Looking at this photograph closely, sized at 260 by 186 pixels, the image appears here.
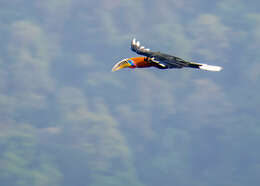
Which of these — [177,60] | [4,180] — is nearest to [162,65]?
[177,60]

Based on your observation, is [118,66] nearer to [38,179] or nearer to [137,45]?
[137,45]

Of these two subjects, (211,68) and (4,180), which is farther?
(4,180)

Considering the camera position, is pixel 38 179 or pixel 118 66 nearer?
pixel 118 66

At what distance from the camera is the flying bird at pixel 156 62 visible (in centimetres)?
4666

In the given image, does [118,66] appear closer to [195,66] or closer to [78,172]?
[195,66]

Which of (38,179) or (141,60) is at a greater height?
(38,179)

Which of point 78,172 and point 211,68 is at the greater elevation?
point 78,172

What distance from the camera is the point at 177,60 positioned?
46.5 meters

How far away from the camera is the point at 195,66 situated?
4703 centimetres

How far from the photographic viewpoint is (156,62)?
4784cm

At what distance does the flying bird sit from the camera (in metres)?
46.7

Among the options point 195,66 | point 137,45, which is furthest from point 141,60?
point 195,66

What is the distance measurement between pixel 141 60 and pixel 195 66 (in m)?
4.76

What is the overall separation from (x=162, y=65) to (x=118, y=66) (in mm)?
3878
